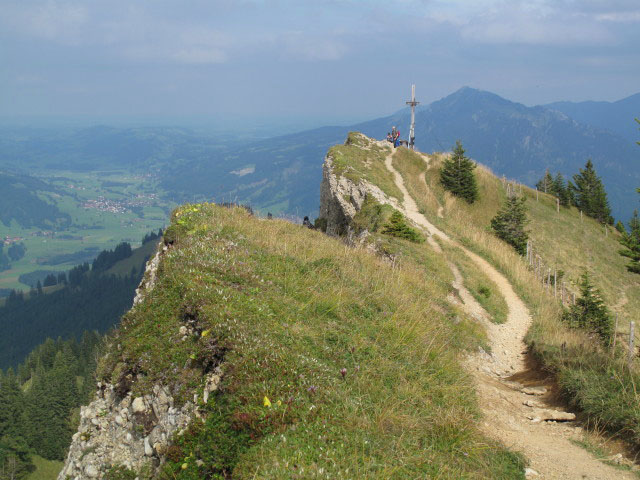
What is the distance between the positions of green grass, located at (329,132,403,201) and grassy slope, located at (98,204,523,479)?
2566 cm

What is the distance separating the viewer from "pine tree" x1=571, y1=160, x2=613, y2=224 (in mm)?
70000

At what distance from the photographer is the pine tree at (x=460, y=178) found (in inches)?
1786

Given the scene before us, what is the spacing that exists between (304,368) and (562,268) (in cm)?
4274

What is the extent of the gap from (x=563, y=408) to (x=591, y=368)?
1.17 metres

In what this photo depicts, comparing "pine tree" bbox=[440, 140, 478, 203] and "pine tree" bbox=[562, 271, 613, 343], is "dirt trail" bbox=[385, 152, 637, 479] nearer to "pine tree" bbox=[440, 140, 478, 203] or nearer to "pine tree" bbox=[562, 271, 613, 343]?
"pine tree" bbox=[562, 271, 613, 343]

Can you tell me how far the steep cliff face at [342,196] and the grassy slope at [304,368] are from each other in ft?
75.4

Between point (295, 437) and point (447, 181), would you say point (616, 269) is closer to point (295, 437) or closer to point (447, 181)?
point (447, 181)

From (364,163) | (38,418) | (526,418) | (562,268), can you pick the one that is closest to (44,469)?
(38,418)

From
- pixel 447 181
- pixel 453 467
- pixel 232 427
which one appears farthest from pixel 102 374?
pixel 447 181

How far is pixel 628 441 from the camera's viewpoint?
7285 mm

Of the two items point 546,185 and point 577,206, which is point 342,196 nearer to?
point 577,206

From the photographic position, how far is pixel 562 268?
4256 centimetres

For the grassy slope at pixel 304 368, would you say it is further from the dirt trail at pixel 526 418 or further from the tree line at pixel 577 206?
the tree line at pixel 577 206

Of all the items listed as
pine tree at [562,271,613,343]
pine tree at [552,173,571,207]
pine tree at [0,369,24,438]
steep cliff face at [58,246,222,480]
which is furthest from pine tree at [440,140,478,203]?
pine tree at [0,369,24,438]
